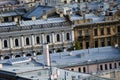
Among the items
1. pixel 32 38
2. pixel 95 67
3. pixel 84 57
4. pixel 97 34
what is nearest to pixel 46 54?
pixel 95 67

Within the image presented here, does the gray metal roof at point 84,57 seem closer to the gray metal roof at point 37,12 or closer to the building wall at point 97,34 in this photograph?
the building wall at point 97,34

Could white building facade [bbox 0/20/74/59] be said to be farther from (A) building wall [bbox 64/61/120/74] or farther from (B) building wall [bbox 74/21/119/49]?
(A) building wall [bbox 64/61/120/74]

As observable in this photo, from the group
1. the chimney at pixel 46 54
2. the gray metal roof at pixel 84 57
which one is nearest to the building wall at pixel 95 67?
the gray metal roof at pixel 84 57

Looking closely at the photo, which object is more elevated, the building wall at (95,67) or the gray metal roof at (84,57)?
the gray metal roof at (84,57)

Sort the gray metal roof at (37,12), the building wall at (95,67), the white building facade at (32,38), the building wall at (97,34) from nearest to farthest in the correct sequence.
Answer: the building wall at (95,67), the white building facade at (32,38), the building wall at (97,34), the gray metal roof at (37,12)

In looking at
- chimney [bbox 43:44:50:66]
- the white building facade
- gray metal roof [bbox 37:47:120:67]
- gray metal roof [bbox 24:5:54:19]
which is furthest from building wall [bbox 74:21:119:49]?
chimney [bbox 43:44:50:66]

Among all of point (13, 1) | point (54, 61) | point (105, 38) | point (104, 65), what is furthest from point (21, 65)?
point (13, 1)

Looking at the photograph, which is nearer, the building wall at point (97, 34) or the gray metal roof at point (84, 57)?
the gray metal roof at point (84, 57)

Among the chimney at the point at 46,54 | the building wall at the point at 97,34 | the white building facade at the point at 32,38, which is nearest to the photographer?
the chimney at the point at 46,54

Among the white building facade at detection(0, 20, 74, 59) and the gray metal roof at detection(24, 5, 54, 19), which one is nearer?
the white building facade at detection(0, 20, 74, 59)

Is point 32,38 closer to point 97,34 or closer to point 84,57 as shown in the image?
point 97,34

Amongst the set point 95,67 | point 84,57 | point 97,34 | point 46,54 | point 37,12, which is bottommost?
point 97,34

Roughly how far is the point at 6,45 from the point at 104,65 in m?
25.4

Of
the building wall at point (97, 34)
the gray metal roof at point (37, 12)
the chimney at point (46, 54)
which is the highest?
the chimney at point (46, 54)
